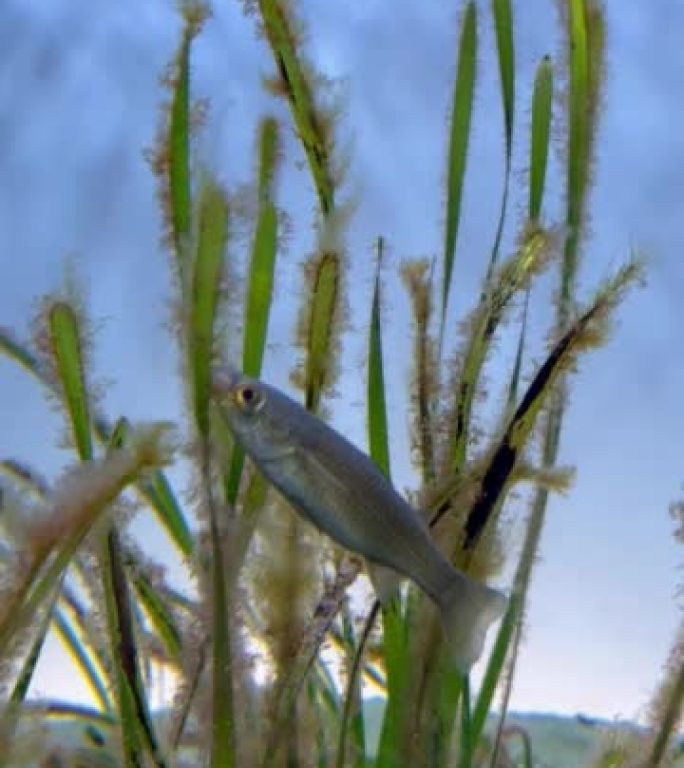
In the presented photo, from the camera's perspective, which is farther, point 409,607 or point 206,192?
point 409,607

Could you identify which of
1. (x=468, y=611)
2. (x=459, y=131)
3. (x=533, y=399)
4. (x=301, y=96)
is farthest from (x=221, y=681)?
(x=459, y=131)

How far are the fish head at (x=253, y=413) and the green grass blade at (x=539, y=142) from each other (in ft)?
5.09

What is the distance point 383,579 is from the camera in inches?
126

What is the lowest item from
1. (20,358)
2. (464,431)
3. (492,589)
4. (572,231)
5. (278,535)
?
(492,589)

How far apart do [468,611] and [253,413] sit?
2.36 feet

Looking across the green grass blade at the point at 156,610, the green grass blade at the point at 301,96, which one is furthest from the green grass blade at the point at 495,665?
the green grass blade at the point at 301,96

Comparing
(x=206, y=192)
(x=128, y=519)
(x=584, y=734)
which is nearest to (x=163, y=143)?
(x=206, y=192)

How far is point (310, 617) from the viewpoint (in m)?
3.46

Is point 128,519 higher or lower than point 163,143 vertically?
lower

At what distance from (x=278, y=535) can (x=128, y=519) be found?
437 mm

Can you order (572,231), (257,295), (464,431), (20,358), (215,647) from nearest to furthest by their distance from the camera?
1. (215,647)
2. (257,295)
3. (464,431)
4. (572,231)
5. (20,358)

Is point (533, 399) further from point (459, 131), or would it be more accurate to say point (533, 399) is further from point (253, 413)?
point (459, 131)

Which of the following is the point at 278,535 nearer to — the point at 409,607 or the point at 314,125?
the point at 409,607

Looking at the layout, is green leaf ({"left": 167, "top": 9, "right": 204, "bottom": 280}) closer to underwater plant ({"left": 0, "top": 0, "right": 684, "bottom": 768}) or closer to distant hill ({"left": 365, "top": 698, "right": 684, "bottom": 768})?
underwater plant ({"left": 0, "top": 0, "right": 684, "bottom": 768})
